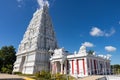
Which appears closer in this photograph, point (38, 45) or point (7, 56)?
point (38, 45)

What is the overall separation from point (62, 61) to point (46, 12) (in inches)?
1031

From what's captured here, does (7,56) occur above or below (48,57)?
above

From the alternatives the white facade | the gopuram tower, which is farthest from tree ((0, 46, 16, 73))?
the white facade

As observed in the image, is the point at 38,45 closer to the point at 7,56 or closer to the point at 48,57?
the point at 48,57

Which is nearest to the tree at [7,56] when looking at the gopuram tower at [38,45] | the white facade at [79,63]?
the gopuram tower at [38,45]

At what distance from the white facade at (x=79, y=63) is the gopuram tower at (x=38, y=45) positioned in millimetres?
5020

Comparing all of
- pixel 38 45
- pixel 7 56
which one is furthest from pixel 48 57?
pixel 7 56

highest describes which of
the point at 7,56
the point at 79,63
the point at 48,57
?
the point at 7,56

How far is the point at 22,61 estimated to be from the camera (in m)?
50.2

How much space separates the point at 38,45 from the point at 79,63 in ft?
55.5

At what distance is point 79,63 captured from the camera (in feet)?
111

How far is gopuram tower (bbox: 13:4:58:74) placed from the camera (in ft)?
141

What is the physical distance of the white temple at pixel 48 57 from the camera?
3350 centimetres

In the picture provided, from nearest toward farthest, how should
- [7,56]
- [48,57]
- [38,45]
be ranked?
[38,45] < [48,57] < [7,56]
